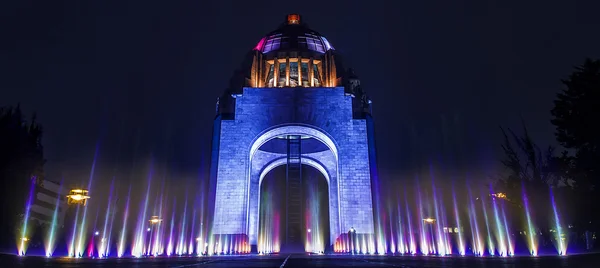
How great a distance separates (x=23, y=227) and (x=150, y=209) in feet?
59.6

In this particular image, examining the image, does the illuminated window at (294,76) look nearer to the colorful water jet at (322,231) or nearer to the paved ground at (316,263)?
the colorful water jet at (322,231)

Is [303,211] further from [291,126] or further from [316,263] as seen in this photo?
[316,263]

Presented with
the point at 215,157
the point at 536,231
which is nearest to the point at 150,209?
the point at 215,157

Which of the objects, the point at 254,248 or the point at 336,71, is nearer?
the point at 254,248

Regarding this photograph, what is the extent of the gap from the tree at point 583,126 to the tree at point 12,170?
25.3m

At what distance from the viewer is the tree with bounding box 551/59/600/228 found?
1512cm

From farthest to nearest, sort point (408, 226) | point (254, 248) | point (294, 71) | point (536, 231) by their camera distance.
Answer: point (408, 226), point (294, 71), point (254, 248), point (536, 231)

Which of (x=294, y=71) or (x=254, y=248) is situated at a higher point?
(x=294, y=71)

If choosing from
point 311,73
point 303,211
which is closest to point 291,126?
point 311,73

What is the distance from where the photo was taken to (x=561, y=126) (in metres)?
16.9

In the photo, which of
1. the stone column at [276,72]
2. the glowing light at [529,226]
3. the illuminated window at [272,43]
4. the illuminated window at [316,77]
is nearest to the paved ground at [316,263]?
the glowing light at [529,226]

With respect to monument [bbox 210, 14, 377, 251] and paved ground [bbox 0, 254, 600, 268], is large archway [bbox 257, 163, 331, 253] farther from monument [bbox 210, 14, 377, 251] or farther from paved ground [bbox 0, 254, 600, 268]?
paved ground [bbox 0, 254, 600, 268]

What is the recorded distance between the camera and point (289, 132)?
91.6 ft

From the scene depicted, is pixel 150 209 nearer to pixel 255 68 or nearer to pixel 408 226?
pixel 255 68
